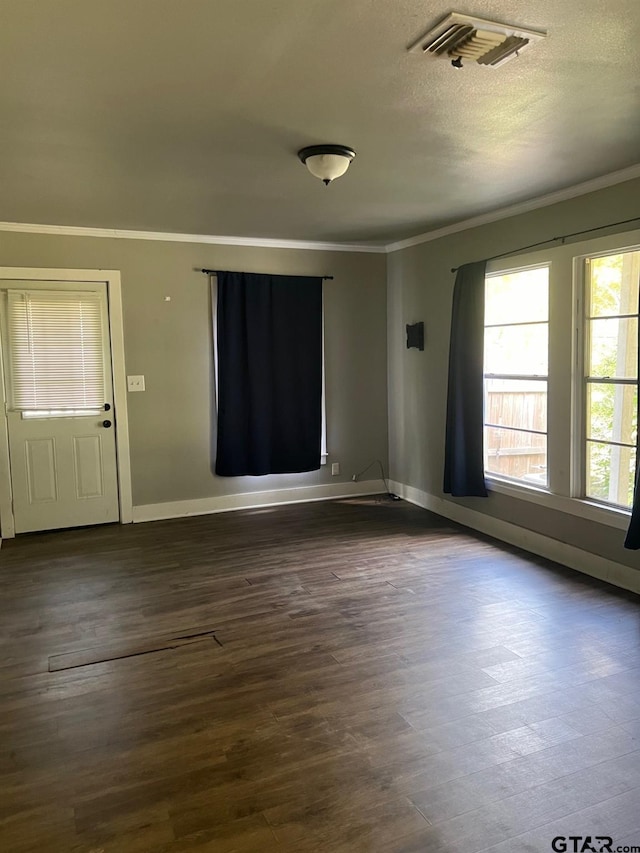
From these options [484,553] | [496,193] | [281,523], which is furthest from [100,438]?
[496,193]

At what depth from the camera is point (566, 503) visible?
14.0 ft

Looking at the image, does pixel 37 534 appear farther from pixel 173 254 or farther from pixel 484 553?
pixel 484 553

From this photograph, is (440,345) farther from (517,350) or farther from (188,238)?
(188,238)

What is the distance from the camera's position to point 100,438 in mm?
5430

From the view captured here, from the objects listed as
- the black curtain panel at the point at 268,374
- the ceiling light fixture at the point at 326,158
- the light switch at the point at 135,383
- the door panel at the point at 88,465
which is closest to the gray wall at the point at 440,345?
the black curtain panel at the point at 268,374

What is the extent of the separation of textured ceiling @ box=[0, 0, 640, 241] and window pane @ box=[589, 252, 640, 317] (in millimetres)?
548

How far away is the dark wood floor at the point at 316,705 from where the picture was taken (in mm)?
1967

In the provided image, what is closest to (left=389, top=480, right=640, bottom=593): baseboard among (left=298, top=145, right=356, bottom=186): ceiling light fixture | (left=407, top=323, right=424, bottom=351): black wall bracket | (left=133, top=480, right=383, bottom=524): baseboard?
(left=133, top=480, right=383, bottom=524): baseboard

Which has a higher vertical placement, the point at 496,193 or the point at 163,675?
the point at 496,193

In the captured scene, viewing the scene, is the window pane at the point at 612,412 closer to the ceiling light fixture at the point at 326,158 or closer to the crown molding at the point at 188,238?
the ceiling light fixture at the point at 326,158

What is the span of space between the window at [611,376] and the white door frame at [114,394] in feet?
12.3

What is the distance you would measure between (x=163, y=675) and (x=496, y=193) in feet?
11.9

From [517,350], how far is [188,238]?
3036mm

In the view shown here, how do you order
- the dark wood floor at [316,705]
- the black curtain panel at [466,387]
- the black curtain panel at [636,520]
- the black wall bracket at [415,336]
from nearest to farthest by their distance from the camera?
the dark wood floor at [316,705] < the black curtain panel at [636,520] < the black curtain panel at [466,387] < the black wall bracket at [415,336]
